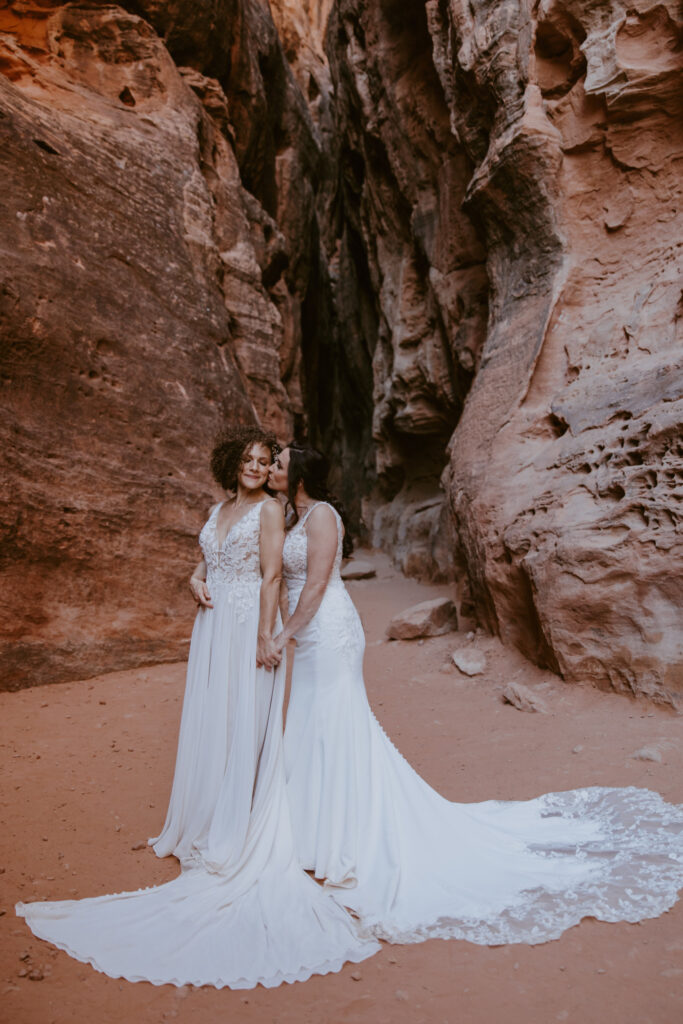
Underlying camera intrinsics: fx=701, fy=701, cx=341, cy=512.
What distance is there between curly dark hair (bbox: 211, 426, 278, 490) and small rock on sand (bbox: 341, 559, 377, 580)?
33.1ft

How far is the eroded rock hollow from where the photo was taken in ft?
19.1

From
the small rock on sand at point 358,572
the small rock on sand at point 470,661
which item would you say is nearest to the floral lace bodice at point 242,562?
the small rock on sand at point 470,661

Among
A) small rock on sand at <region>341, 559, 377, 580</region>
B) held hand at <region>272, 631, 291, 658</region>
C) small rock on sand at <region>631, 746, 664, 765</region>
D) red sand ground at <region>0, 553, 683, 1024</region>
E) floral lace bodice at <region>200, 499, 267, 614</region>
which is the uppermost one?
floral lace bodice at <region>200, 499, 267, 614</region>

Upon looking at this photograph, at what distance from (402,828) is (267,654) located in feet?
3.33

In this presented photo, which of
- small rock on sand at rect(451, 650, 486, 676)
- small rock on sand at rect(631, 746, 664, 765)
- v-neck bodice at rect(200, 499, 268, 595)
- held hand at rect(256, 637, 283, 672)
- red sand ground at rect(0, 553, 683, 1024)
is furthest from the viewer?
small rock on sand at rect(451, 650, 486, 676)

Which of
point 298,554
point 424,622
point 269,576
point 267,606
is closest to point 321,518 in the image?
point 298,554

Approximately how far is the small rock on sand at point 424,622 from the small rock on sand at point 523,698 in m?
2.34

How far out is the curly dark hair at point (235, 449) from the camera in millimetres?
3678

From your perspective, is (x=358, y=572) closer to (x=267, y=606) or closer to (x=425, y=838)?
(x=267, y=606)

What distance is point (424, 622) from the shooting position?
26.7ft

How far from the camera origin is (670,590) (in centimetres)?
509

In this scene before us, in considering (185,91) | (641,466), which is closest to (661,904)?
(641,466)

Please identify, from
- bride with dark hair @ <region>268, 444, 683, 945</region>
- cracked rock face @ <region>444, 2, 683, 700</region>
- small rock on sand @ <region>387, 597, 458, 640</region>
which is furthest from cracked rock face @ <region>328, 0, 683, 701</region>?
bride with dark hair @ <region>268, 444, 683, 945</region>

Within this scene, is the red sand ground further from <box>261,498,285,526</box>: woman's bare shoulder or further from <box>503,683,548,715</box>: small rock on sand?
<box>261,498,285,526</box>: woman's bare shoulder
